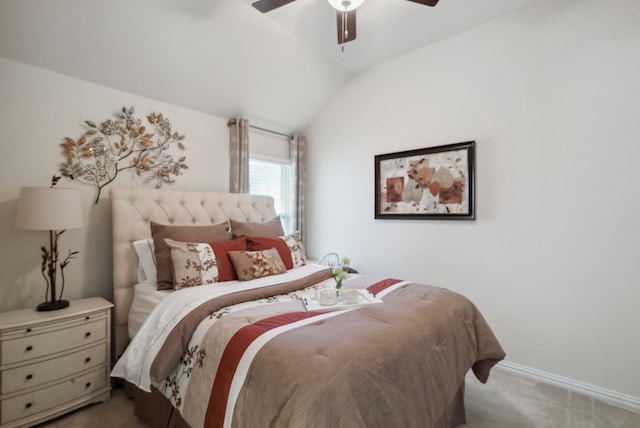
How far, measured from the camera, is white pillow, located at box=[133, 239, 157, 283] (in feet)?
7.31

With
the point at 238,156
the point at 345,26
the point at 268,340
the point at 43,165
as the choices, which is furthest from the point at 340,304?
the point at 43,165

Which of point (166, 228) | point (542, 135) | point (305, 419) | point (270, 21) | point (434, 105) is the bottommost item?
point (305, 419)

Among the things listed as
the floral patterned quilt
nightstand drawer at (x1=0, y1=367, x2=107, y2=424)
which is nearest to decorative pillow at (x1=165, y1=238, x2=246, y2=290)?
the floral patterned quilt

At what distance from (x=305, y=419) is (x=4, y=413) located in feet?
6.48

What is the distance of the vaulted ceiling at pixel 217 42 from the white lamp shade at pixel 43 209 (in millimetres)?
1007

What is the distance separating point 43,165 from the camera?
86.0 inches

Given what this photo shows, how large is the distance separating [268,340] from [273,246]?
53.8 inches

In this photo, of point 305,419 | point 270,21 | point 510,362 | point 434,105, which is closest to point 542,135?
point 434,105

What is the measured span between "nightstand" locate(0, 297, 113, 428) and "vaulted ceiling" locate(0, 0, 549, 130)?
Answer: 5.86ft

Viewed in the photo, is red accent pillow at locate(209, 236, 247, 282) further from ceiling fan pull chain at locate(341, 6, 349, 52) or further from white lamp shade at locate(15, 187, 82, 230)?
ceiling fan pull chain at locate(341, 6, 349, 52)

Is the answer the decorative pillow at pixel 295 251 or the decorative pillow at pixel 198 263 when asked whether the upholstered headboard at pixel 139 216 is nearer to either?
the decorative pillow at pixel 198 263

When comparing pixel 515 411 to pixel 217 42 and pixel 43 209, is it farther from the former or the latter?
pixel 217 42

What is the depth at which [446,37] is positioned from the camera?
111 inches

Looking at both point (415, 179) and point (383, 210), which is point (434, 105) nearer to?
point (415, 179)
